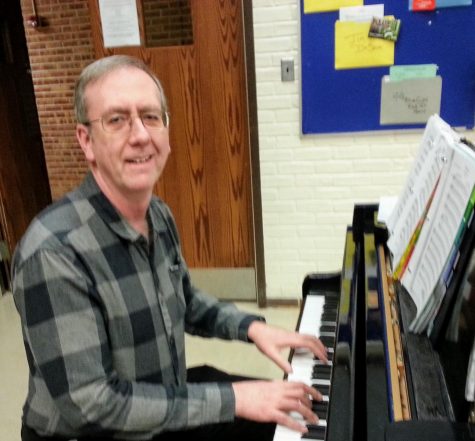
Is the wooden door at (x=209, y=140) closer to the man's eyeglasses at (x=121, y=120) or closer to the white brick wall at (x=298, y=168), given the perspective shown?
the white brick wall at (x=298, y=168)

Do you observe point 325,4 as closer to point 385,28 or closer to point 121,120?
point 385,28

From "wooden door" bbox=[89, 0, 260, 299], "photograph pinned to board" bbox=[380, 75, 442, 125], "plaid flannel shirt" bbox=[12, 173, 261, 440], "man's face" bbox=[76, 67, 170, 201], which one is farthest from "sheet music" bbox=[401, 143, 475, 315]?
"wooden door" bbox=[89, 0, 260, 299]

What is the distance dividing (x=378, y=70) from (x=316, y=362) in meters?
1.74

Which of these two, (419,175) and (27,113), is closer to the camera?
(419,175)

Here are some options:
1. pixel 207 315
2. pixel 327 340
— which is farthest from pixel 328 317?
pixel 207 315

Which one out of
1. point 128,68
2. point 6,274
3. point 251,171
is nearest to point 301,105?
point 251,171

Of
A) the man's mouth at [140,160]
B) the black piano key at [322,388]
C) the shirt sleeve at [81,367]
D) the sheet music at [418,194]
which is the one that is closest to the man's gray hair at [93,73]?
the man's mouth at [140,160]

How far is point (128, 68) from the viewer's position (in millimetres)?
1021

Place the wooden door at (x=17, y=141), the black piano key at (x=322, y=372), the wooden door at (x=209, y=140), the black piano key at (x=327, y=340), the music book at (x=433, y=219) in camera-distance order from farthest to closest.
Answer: the wooden door at (x=17, y=141)
the wooden door at (x=209, y=140)
the black piano key at (x=327, y=340)
the black piano key at (x=322, y=372)
the music book at (x=433, y=219)

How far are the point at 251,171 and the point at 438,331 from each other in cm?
193

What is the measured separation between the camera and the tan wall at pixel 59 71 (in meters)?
4.12

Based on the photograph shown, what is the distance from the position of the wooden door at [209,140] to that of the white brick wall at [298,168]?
0.13m

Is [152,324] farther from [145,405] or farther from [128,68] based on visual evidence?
[128,68]

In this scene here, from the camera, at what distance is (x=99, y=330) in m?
0.96
